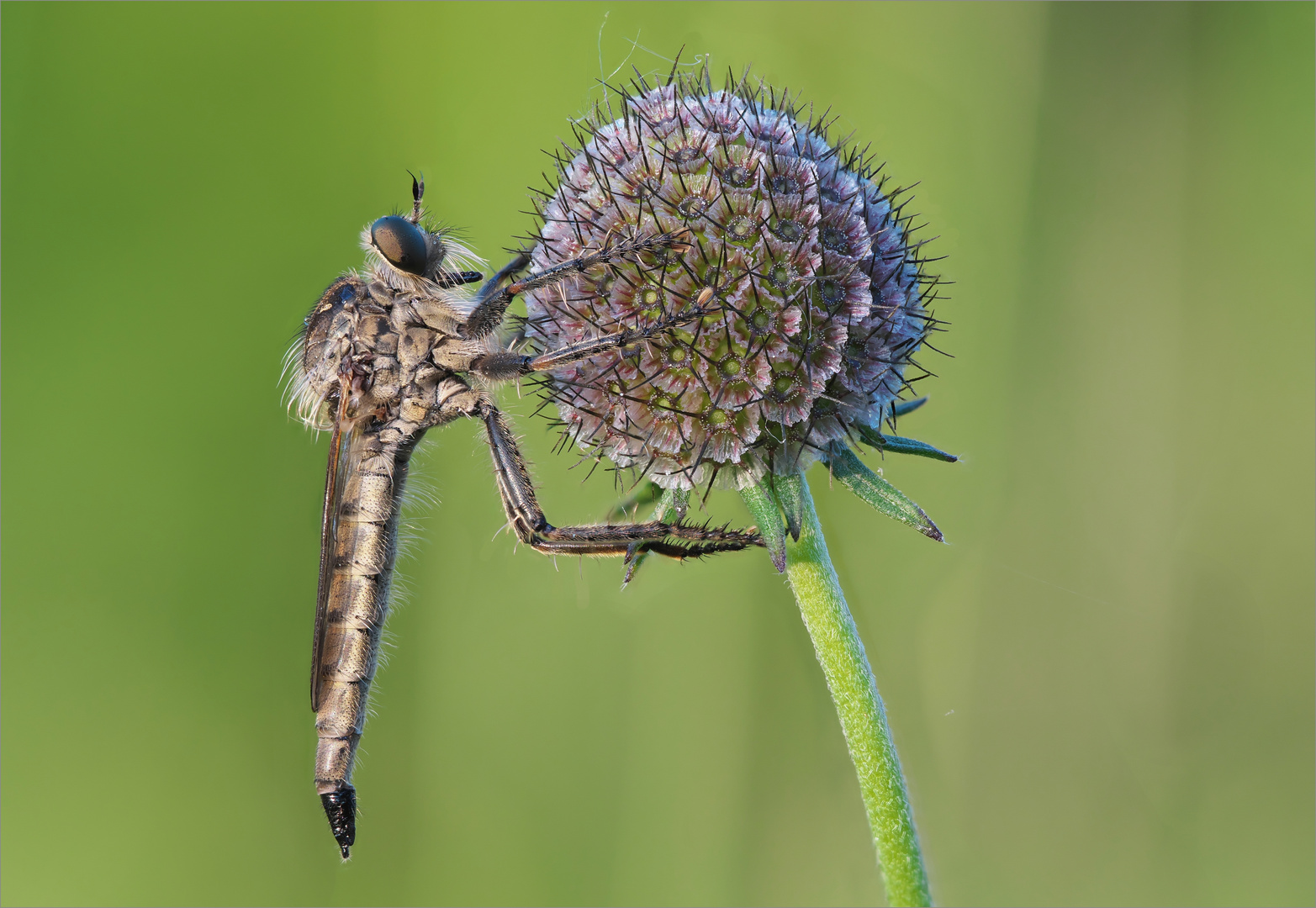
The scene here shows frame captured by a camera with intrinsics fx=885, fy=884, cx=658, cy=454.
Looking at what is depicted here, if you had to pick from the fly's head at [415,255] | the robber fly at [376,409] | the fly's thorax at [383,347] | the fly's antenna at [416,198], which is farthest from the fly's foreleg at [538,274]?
the fly's antenna at [416,198]

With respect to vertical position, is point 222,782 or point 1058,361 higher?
point 1058,361

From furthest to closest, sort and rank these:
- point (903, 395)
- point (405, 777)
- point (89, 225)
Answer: point (89, 225), point (405, 777), point (903, 395)

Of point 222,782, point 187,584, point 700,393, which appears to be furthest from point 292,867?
point 700,393

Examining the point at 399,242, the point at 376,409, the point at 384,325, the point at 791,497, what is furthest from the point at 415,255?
the point at 791,497

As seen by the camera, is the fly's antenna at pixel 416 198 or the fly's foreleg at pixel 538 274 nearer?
the fly's foreleg at pixel 538 274

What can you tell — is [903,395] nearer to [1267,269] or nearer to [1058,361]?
[1058,361]

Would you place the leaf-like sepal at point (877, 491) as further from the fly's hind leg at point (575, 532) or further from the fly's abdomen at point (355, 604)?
the fly's abdomen at point (355, 604)
